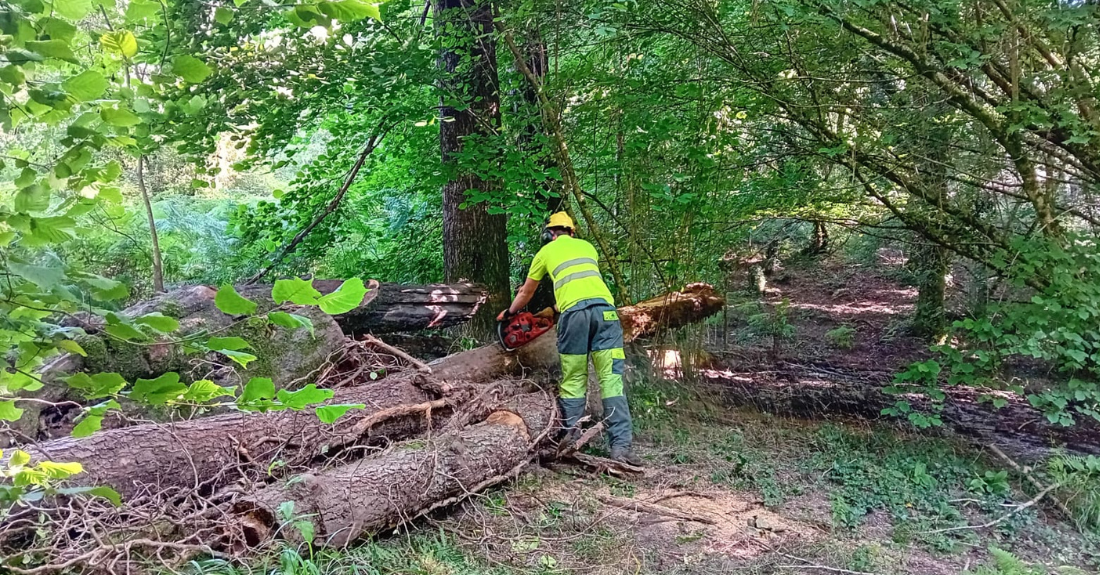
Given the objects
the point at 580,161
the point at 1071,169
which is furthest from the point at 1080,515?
the point at 580,161

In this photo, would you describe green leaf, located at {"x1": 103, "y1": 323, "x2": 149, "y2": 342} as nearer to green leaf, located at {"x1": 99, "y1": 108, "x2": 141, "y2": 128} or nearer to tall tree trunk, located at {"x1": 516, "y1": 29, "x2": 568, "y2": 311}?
green leaf, located at {"x1": 99, "y1": 108, "x2": 141, "y2": 128}

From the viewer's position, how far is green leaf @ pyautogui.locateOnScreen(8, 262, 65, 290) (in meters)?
1.04

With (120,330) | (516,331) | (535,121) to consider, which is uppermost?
(535,121)

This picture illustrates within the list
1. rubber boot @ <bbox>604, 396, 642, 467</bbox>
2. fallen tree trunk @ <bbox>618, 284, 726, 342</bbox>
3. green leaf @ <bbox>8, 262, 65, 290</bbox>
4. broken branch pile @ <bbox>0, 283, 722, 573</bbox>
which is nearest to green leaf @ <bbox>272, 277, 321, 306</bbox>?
green leaf @ <bbox>8, 262, 65, 290</bbox>

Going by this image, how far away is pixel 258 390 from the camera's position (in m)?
1.12

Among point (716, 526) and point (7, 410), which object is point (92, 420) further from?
point (716, 526)

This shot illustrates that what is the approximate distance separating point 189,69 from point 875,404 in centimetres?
635

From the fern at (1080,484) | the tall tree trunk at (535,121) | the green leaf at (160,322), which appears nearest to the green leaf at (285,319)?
the green leaf at (160,322)

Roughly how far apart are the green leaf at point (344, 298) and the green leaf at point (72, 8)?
2.19 ft

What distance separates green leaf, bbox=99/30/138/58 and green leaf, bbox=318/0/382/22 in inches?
18.5

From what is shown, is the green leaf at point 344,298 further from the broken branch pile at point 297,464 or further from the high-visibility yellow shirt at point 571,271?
the high-visibility yellow shirt at point 571,271

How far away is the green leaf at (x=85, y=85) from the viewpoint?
1.07m

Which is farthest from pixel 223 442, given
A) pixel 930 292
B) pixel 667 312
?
pixel 930 292

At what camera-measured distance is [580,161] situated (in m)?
6.29
